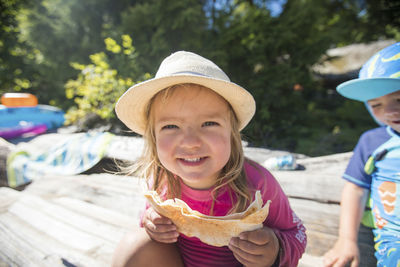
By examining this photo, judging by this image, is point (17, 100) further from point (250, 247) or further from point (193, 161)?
point (250, 247)

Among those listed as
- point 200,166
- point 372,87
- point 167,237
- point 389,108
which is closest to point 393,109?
point 389,108

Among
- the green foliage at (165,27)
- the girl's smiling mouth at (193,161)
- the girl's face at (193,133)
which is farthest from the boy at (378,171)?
the green foliage at (165,27)

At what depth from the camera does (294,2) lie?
228 inches

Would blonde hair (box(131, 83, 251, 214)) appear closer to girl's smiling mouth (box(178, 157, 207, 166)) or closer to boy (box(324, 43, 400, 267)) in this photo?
girl's smiling mouth (box(178, 157, 207, 166))

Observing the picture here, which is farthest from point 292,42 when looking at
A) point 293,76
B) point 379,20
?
point 379,20

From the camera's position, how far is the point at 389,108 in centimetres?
132

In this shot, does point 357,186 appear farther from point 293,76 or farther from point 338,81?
point 338,81

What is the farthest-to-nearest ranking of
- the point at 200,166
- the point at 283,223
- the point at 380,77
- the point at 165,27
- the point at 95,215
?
the point at 165,27
the point at 95,215
the point at 380,77
the point at 283,223
the point at 200,166

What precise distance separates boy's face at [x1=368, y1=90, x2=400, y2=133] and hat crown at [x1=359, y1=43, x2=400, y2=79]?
0.39ft

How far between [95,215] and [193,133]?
1.50m

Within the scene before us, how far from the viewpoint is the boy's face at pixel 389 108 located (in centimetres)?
130

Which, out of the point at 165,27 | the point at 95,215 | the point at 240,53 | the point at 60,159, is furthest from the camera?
the point at 240,53

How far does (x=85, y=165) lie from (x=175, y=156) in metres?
2.87

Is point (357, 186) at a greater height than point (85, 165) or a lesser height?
greater
